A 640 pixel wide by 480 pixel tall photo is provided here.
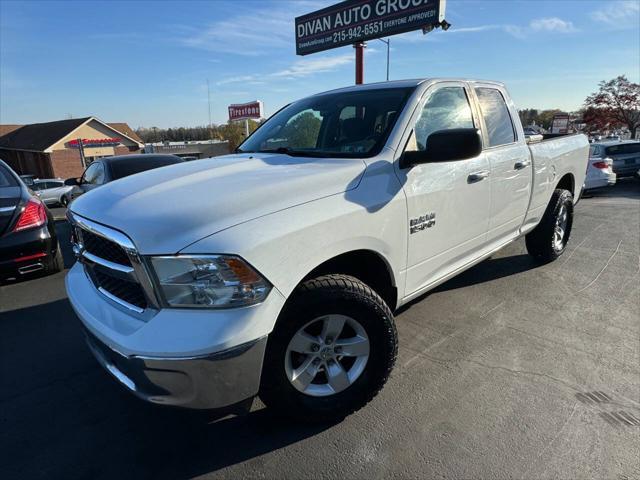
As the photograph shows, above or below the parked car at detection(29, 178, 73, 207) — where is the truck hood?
above

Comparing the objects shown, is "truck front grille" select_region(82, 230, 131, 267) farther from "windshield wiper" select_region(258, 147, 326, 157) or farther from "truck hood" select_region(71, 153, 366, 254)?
"windshield wiper" select_region(258, 147, 326, 157)

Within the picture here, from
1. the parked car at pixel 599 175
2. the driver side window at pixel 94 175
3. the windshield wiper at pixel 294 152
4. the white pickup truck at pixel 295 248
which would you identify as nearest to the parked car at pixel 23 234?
the driver side window at pixel 94 175

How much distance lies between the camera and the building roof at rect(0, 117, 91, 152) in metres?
40.3

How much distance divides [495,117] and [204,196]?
283 cm

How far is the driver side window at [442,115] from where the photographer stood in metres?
2.80

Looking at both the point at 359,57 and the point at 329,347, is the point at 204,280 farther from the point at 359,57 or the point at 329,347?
the point at 359,57

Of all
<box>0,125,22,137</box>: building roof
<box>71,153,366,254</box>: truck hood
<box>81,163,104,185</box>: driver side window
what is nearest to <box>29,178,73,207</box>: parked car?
<box>81,163,104,185</box>: driver side window

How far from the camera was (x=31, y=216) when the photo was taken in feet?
14.6

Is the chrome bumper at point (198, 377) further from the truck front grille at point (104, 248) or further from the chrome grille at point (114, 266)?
the truck front grille at point (104, 248)

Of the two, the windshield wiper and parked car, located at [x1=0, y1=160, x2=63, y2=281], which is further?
parked car, located at [x1=0, y1=160, x2=63, y2=281]

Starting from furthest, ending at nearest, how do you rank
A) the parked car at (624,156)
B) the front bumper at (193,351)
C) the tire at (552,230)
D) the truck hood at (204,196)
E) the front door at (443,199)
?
1. the parked car at (624,156)
2. the tire at (552,230)
3. the front door at (443,199)
4. the truck hood at (204,196)
5. the front bumper at (193,351)

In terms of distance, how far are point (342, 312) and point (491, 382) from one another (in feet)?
4.14

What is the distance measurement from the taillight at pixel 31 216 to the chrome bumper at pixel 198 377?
3.28 metres

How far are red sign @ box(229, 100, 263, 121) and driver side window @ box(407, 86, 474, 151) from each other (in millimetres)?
38724
